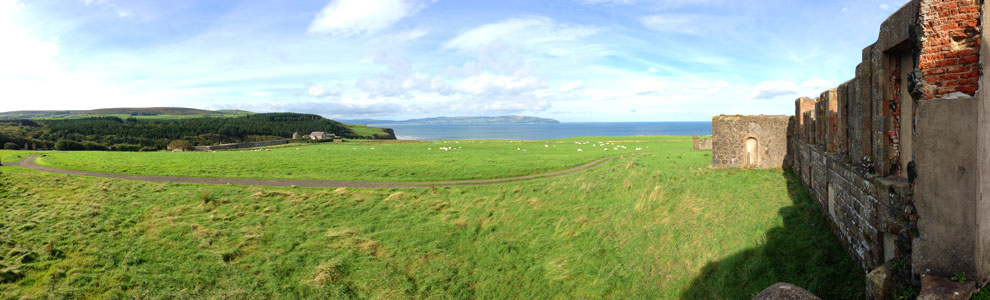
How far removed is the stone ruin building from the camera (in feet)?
19.8

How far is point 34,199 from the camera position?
2102 cm

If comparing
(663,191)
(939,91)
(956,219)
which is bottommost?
(663,191)

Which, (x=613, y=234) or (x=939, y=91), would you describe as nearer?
(x=939, y=91)

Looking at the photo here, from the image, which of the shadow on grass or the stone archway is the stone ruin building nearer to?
the shadow on grass

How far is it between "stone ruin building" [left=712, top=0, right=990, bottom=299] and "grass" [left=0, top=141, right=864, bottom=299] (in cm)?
212

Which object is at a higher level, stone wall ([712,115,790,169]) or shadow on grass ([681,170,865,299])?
stone wall ([712,115,790,169])

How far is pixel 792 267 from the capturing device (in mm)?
10398

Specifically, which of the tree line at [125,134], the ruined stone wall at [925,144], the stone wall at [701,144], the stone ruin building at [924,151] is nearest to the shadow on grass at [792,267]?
the stone ruin building at [924,151]

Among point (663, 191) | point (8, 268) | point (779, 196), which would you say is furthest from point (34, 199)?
point (779, 196)

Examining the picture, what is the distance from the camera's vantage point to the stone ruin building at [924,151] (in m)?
→ 6.05

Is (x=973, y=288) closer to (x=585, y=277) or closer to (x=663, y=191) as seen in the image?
(x=585, y=277)

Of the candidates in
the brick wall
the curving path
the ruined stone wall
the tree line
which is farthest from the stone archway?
the tree line

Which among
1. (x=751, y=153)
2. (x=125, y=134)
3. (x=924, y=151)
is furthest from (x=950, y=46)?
(x=125, y=134)

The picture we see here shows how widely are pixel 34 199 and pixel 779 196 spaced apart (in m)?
34.9
